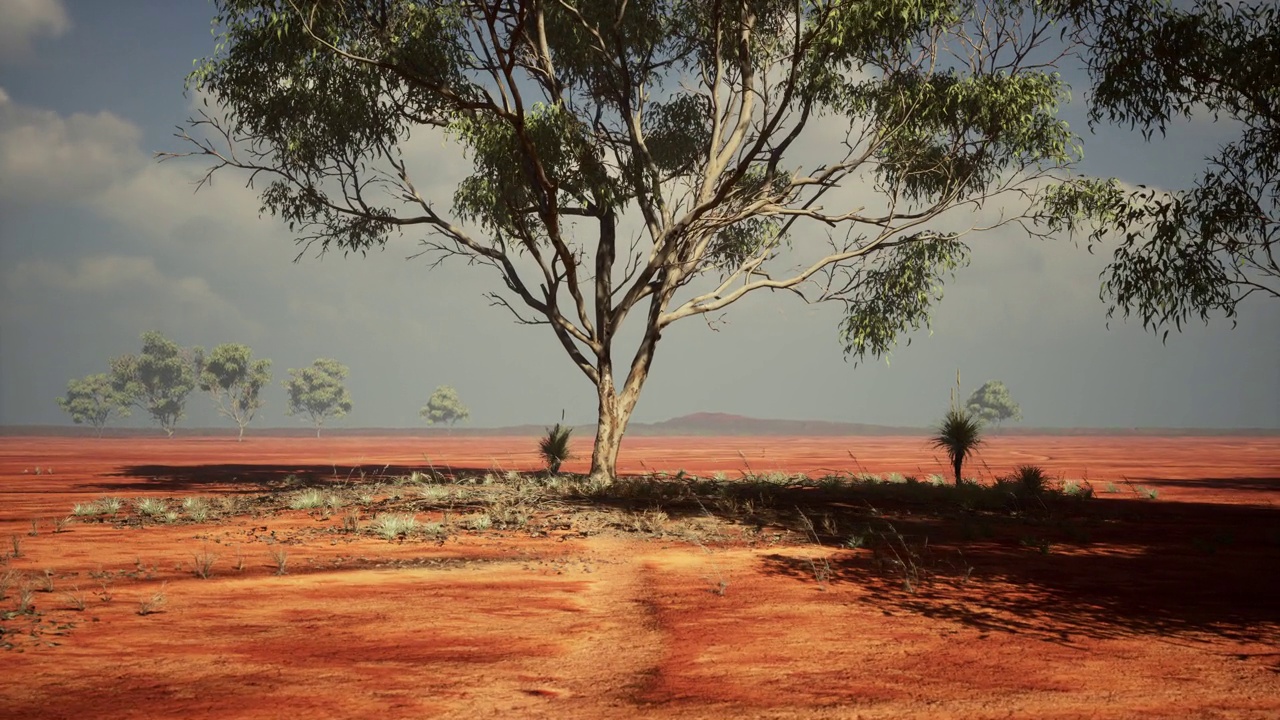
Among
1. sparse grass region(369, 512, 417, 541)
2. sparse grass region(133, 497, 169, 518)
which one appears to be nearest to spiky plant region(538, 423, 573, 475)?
sparse grass region(369, 512, 417, 541)

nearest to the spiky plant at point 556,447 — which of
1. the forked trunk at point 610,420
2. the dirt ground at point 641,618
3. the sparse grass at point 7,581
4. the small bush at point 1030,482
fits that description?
the forked trunk at point 610,420

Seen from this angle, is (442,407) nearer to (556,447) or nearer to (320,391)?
(320,391)

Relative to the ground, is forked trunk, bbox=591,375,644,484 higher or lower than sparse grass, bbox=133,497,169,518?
higher

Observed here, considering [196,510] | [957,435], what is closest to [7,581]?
[196,510]

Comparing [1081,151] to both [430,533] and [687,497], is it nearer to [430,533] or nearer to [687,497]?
[687,497]

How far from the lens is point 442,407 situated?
450ft

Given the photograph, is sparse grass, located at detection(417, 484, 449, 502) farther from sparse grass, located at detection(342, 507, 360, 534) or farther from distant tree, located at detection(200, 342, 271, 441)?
distant tree, located at detection(200, 342, 271, 441)

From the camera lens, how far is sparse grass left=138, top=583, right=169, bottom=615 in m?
8.09

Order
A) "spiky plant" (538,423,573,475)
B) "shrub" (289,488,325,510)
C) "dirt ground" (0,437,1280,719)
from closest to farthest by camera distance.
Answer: "dirt ground" (0,437,1280,719) < "shrub" (289,488,325,510) < "spiky plant" (538,423,573,475)

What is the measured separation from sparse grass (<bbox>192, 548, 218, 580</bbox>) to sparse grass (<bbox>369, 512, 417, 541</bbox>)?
8.42 ft

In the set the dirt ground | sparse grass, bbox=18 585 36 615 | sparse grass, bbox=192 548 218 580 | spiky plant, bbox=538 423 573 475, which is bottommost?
the dirt ground

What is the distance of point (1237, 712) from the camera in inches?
213

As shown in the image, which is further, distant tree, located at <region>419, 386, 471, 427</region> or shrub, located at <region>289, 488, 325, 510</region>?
distant tree, located at <region>419, 386, 471, 427</region>

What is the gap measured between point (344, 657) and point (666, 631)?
2684 millimetres
